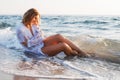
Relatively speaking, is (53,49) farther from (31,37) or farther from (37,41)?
(31,37)


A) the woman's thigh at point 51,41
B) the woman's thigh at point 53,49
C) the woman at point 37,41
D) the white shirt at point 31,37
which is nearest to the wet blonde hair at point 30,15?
the woman at point 37,41

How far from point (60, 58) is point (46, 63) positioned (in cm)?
68

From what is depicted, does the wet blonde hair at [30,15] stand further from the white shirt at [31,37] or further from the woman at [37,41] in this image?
the white shirt at [31,37]

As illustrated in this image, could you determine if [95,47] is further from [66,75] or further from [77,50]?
[66,75]

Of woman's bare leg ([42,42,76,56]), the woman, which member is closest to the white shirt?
the woman

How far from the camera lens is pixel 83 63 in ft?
19.5

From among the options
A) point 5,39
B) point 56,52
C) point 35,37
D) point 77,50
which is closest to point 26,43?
point 35,37

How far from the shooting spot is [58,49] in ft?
22.0

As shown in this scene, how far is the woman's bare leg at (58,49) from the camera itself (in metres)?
6.71

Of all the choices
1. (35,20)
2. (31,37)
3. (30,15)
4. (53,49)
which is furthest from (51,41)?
(30,15)

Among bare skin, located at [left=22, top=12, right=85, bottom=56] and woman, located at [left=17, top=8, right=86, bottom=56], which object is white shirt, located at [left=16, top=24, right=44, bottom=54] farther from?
bare skin, located at [left=22, top=12, right=85, bottom=56]

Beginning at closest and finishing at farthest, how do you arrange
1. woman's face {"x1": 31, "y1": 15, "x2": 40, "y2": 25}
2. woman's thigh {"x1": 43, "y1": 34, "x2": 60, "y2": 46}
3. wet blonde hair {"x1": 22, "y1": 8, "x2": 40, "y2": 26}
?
1. wet blonde hair {"x1": 22, "y1": 8, "x2": 40, "y2": 26}
2. woman's face {"x1": 31, "y1": 15, "x2": 40, "y2": 25}
3. woman's thigh {"x1": 43, "y1": 34, "x2": 60, "y2": 46}

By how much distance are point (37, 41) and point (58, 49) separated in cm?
56

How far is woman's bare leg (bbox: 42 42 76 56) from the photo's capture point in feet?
22.0
